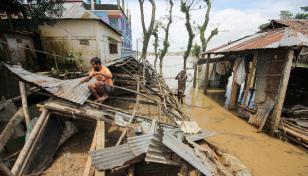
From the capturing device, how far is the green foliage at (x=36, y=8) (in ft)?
22.0

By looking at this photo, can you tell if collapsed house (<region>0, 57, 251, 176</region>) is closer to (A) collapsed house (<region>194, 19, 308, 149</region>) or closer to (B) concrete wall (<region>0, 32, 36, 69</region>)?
(A) collapsed house (<region>194, 19, 308, 149</region>)

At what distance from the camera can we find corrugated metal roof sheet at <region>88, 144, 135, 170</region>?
7.27 ft

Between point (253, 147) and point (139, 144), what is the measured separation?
181 inches

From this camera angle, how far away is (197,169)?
1.99 metres

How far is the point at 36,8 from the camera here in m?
8.06

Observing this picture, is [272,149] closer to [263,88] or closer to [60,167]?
[263,88]

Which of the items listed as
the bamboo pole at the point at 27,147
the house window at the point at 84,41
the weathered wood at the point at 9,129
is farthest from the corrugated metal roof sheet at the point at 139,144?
the house window at the point at 84,41

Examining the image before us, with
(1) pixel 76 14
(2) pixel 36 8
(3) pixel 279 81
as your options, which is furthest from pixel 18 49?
(3) pixel 279 81

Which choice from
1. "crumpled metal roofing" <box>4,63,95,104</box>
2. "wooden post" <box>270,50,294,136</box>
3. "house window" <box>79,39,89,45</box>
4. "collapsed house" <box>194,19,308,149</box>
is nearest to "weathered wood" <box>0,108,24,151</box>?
"crumpled metal roofing" <box>4,63,95,104</box>

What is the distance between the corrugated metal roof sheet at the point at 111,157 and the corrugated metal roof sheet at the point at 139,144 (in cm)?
9

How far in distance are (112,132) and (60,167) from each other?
164 centimetres

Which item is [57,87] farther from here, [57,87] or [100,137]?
[100,137]

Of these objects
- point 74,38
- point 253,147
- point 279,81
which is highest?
point 74,38

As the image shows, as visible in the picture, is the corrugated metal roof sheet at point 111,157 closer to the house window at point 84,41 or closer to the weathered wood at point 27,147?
the weathered wood at point 27,147
